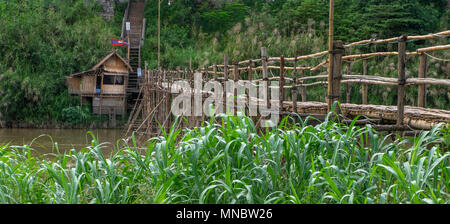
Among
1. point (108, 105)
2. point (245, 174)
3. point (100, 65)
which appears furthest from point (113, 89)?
point (245, 174)

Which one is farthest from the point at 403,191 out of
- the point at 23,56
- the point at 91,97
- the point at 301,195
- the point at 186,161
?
the point at 23,56

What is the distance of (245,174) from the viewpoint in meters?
3.60

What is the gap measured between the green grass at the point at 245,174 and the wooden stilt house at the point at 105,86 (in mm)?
16454

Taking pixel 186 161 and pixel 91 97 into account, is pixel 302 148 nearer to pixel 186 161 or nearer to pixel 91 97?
pixel 186 161

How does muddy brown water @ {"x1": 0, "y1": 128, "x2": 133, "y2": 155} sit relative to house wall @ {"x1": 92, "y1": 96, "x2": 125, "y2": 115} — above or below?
below

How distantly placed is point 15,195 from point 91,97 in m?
17.4

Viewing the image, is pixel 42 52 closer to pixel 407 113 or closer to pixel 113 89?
pixel 113 89

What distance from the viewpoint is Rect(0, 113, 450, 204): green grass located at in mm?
3359

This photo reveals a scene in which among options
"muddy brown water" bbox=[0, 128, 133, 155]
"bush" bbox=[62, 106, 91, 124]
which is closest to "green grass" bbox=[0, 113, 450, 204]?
"muddy brown water" bbox=[0, 128, 133, 155]

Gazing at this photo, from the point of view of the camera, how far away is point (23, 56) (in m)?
20.9

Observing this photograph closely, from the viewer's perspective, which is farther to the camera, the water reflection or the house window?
the house window

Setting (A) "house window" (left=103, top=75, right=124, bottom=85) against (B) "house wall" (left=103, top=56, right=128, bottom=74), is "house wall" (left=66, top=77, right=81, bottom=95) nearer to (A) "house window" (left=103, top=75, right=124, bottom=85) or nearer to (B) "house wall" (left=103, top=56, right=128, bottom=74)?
(A) "house window" (left=103, top=75, right=124, bottom=85)

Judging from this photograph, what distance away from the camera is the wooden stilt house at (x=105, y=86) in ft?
66.0

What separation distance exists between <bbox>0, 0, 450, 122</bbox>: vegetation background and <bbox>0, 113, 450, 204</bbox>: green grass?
1176cm
